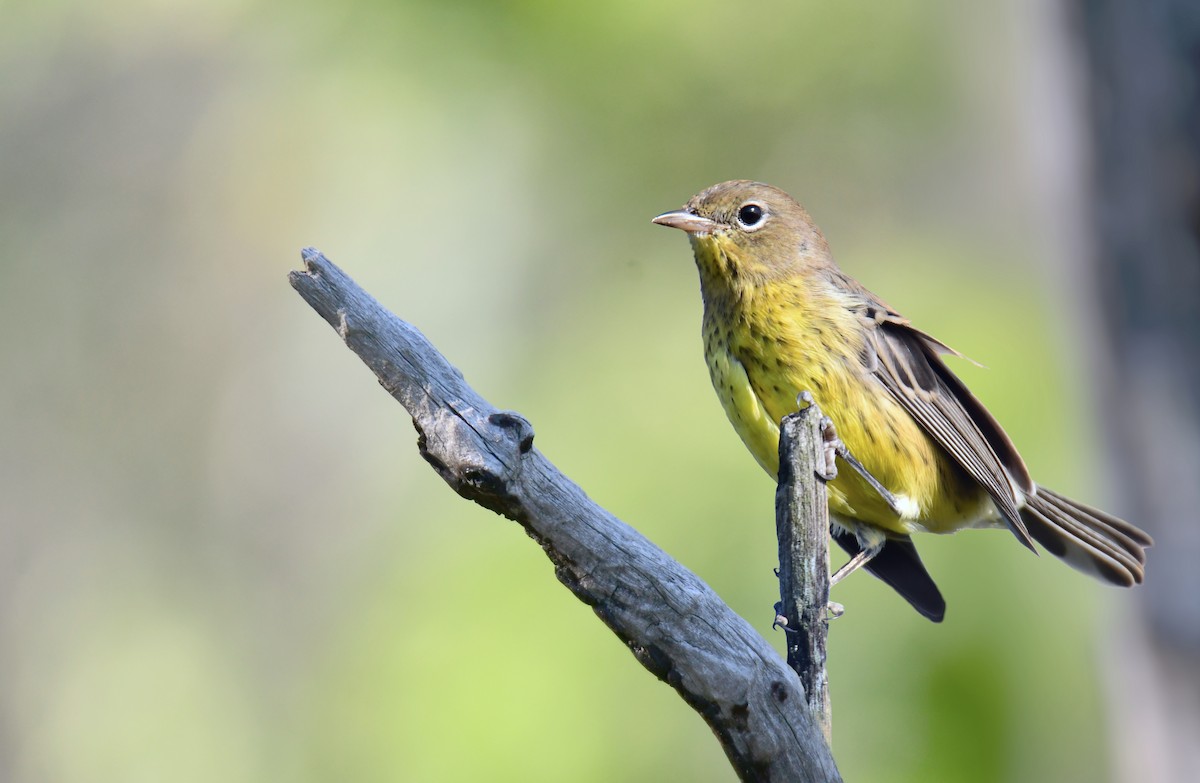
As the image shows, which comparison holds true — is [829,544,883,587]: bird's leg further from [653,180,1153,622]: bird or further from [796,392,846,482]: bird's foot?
[796,392,846,482]: bird's foot

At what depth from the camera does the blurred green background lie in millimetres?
8070

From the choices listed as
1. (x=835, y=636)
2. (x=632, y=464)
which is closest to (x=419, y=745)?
(x=632, y=464)

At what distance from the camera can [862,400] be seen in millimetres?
3703

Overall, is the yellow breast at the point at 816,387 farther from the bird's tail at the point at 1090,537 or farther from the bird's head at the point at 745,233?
the bird's tail at the point at 1090,537

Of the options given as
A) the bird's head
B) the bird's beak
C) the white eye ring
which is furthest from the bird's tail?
the bird's beak

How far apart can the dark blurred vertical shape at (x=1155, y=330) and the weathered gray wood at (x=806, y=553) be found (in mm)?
5005

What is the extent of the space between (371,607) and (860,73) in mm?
5674

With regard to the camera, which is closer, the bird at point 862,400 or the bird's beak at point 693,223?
the bird at point 862,400

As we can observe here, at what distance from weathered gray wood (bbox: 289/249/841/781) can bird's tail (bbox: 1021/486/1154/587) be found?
6.36 feet

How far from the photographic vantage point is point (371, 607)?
816 centimetres

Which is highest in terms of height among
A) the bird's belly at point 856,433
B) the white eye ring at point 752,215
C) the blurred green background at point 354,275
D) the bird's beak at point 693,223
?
the blurred green background at point 354,275

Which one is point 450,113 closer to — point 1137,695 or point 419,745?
point 419,745

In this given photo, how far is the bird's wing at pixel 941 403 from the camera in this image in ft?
12.6

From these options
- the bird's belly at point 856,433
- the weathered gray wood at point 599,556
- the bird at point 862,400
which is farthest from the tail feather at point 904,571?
the weathered gray wood at point 599,556
